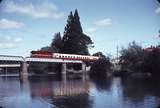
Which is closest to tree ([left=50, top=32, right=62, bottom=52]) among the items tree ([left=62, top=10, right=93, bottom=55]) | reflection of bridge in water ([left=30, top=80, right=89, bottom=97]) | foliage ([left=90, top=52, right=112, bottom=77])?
tree ([left=62, top=10, right=93, bottom=55])

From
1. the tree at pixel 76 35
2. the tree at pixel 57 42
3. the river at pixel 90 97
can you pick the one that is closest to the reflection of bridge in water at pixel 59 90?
the river at pixel 90 97

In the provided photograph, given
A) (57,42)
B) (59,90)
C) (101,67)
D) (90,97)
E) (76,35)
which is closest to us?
(90,97)

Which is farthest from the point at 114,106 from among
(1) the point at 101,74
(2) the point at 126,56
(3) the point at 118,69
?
(1) the point at 101,74

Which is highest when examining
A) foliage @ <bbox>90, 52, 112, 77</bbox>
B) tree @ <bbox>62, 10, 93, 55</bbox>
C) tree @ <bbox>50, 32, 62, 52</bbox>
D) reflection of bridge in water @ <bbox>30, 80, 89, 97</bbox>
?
tree @ <bbox>50, 32, 62, 52</bbox>

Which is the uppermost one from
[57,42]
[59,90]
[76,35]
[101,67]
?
[57,42]

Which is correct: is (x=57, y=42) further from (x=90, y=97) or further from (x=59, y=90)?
(x=90, y=97)

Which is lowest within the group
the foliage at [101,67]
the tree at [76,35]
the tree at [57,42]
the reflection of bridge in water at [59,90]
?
→ the reflection of bridge in water at [59,90]

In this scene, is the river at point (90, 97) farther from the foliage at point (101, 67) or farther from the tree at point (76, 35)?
the foliage at point (101, 67)

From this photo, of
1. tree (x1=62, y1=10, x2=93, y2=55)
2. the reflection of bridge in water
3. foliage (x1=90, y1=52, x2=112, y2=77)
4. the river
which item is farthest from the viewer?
foliage (x1=90, y1=52, x2=112, y2=77)

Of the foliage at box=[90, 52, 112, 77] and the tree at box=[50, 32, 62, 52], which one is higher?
the tree at box=[50, 32, 62, 52]

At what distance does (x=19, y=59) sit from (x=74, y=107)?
20947mm

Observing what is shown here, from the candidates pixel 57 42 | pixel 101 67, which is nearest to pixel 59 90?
pixel 57 42

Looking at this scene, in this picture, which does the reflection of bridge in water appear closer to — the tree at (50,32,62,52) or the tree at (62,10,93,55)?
the tree at (62,10,93,55)

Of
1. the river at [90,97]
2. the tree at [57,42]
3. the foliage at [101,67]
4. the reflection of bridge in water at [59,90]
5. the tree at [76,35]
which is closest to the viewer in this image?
the tree at [76,35]
